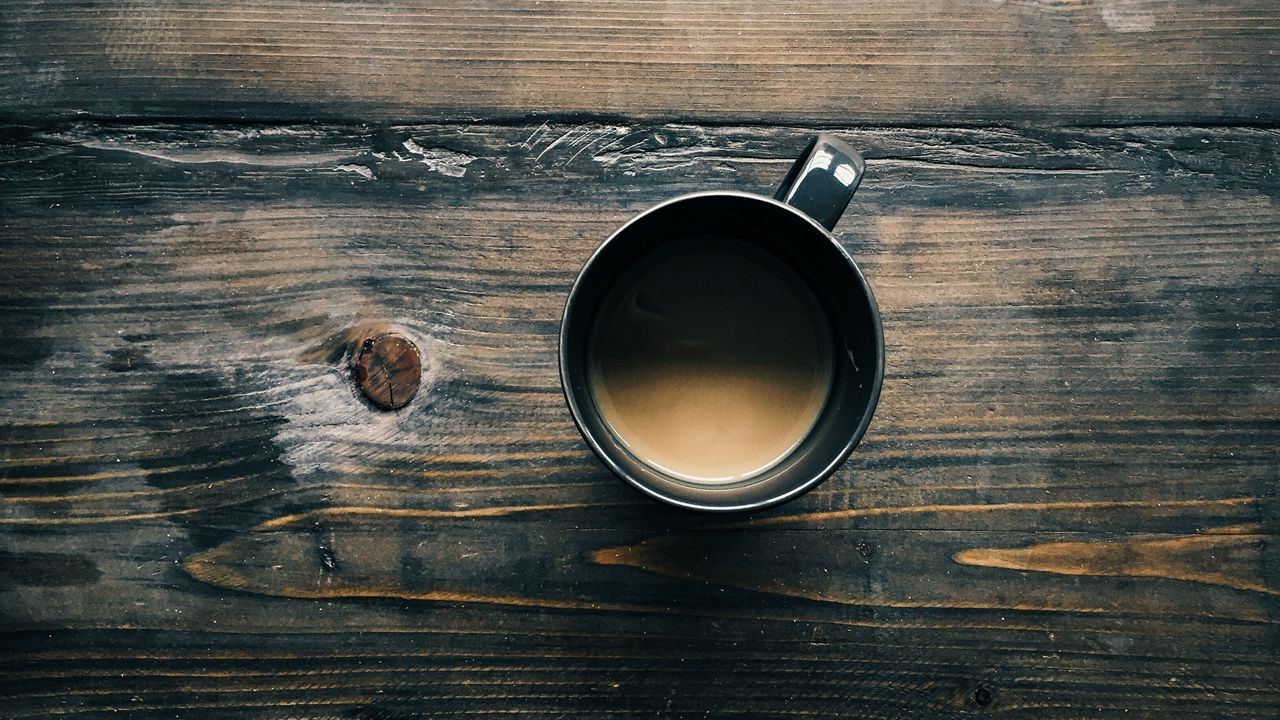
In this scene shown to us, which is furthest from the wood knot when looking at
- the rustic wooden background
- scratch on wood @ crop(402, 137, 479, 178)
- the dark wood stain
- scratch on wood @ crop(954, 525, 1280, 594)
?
scratch on wood @ crop(954, 525, 1280, 594)

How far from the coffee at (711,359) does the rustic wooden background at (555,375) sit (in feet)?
0.20

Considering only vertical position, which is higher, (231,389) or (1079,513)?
(1079,513)

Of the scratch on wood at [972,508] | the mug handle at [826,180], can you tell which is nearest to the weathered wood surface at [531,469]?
the scratch on wood at [972,508]

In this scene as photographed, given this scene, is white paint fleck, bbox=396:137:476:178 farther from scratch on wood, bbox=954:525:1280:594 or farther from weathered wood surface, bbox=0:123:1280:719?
scratch on wood, bbox=954:525:1280:594

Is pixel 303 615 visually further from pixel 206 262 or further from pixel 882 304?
pixel 882 304

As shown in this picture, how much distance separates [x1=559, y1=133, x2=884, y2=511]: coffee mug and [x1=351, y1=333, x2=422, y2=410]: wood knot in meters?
0.15

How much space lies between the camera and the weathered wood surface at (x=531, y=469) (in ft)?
2.15

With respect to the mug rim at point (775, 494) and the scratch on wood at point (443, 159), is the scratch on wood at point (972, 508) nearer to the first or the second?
the mug rim at point (775, 494)

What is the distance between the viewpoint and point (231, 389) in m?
0.66

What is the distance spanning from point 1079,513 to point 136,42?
2.88 ft

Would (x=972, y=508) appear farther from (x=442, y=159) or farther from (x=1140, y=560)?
(x=442, y=159)

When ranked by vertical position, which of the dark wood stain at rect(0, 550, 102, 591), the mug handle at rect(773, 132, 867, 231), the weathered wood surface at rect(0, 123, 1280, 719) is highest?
the mug handle at rect(773, 132, 867, 231)

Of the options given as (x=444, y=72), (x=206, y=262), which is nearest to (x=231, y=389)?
(x=206, y=262)

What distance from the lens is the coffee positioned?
62cm
